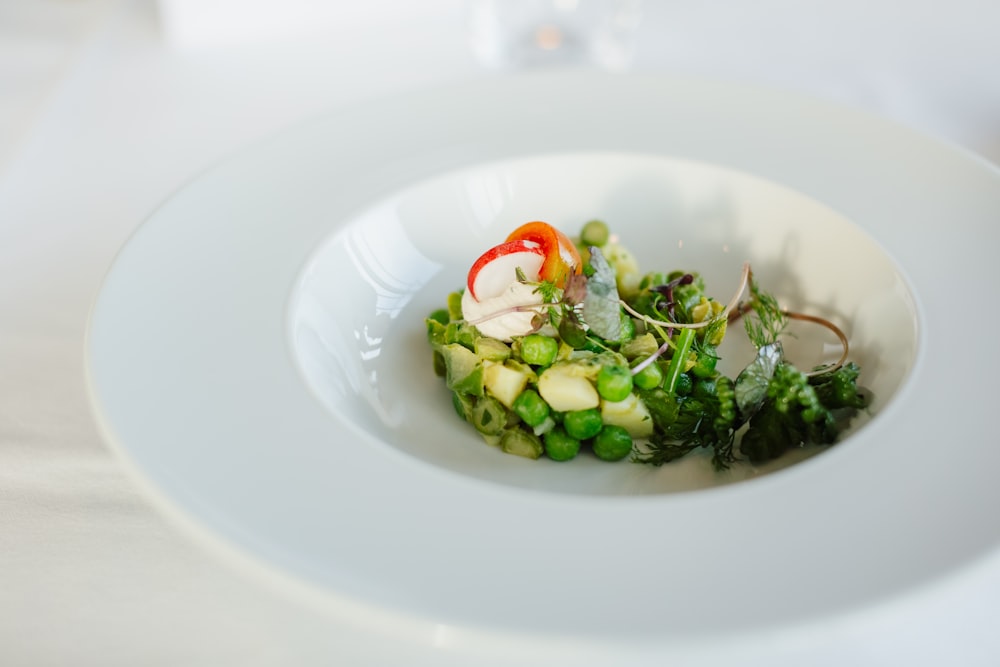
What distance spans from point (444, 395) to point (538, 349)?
0.26 metres

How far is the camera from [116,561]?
1.33 meters

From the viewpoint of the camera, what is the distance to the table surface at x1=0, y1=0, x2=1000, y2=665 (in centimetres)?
122

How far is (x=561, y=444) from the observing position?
57.4 inches

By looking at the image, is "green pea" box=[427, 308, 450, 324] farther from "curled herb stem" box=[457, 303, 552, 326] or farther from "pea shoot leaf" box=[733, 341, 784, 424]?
→ "pea shoot leaf" box=[733, 341, 784, 424]

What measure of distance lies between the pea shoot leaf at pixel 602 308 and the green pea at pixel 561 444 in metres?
0.18

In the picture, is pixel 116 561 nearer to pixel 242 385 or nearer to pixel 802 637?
pixel 242 385

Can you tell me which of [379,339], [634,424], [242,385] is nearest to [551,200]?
[379,339]

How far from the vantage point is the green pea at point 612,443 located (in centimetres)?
145

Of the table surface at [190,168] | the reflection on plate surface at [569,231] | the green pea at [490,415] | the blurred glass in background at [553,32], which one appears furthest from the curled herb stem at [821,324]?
the blurred glass in background at [553,32]

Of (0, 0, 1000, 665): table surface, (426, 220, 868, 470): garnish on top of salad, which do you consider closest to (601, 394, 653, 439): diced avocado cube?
(426, 220, 868, 470): garnish on top of salad

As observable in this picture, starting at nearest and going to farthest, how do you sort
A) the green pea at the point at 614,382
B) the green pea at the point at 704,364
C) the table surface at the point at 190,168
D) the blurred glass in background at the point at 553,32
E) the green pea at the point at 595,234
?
the table surface at the point at 190,168 < the green pea at the point at 614,382 < the green pea at the point at 704,364 < the green pea at the point at 595,234 < the blurred glass in background at the point at 553,32

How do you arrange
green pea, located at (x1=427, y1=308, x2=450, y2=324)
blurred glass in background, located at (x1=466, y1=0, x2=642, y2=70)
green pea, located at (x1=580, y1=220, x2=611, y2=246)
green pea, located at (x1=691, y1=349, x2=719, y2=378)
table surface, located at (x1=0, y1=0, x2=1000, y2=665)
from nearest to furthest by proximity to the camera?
table surface, located at (x1=0, y1=0, x2=1000, y2=665) < green pea, located at (x1=691, y1=349, x2=719, y2=378) < green pea, located at (x1=427, y1=308, x2=450, y2=324) < green pea, located at (x1=580, y1=220, x2=611, y2=246) < blurred glass in background, located at (x1=466, y1=0, x2=642, y2=70)

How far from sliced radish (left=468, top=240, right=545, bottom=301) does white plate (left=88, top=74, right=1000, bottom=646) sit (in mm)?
226

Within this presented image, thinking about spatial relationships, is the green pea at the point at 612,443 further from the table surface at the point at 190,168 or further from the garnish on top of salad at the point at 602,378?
the table surface at the point at 190,168
